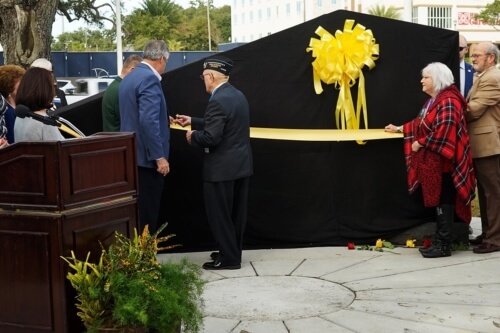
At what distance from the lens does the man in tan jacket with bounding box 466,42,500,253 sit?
7648 millimetres

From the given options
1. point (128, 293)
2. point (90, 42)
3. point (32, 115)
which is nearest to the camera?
point (128, 293)

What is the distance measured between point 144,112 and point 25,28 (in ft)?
21.0

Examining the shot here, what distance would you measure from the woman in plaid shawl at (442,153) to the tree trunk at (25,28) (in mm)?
7116

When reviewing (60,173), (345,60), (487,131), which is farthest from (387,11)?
(60,173)

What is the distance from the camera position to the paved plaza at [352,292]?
566 cm

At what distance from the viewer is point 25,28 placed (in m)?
12.7

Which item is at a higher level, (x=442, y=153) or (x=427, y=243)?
(x=442, y=153)

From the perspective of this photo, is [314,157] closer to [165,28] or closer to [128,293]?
[128,293]

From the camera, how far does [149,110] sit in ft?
23.1

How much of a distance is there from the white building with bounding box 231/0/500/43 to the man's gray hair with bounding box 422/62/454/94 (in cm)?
5995

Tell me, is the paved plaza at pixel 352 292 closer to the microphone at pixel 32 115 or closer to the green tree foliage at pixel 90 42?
the microphone at pixel 32 115

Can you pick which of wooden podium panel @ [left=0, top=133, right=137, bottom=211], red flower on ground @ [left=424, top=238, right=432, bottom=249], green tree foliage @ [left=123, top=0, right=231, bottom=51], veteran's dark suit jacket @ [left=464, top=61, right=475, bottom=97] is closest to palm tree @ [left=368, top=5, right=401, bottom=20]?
green tree foliage @ [left=123, top=0, right=231, bottom=51]

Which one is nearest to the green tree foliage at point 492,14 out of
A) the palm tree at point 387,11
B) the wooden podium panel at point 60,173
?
the palm tree at point 387,11

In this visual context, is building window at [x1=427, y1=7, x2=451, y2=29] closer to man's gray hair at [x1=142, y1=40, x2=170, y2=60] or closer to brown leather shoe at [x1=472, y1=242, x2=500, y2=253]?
brown leather shoe at [x1=472, y1=242, x2=500, y2=253]
